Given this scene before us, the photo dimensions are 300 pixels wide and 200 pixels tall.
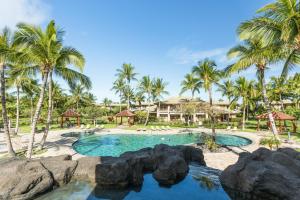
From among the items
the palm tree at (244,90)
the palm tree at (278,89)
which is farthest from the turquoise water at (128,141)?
the palm tree at (278,89)

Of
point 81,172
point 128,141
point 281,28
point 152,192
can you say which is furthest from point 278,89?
point 81,172

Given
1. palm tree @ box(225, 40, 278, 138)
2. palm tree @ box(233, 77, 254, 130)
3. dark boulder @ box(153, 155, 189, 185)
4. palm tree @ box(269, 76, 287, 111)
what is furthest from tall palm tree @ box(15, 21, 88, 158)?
palm tree @ box(269, 76, 287, 111)

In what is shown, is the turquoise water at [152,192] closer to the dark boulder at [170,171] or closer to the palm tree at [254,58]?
the dark boulder at [170,171]

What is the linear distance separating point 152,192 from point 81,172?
11.9 ft

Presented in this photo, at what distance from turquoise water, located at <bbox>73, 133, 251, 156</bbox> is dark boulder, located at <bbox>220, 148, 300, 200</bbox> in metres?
10.9

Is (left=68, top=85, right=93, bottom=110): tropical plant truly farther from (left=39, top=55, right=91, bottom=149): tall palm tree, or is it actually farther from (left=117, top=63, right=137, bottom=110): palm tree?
(left=39, top=55, right=91, bottom=149): tall palm tree

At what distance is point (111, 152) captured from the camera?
17.5 m

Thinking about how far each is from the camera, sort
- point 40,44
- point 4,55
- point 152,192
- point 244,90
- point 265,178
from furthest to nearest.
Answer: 1. point 244,90
2. point 4,55
3. point 40,44
4. point 152,192
5. point 265,178

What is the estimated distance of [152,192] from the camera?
8.09m

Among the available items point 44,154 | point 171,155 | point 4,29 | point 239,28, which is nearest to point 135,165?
point 171,155

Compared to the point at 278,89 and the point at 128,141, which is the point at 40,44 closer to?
the point at 128,141

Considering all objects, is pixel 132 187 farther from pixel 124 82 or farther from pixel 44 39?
pixel 124 82

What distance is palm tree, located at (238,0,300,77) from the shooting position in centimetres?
966

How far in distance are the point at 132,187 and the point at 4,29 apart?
12207mm
